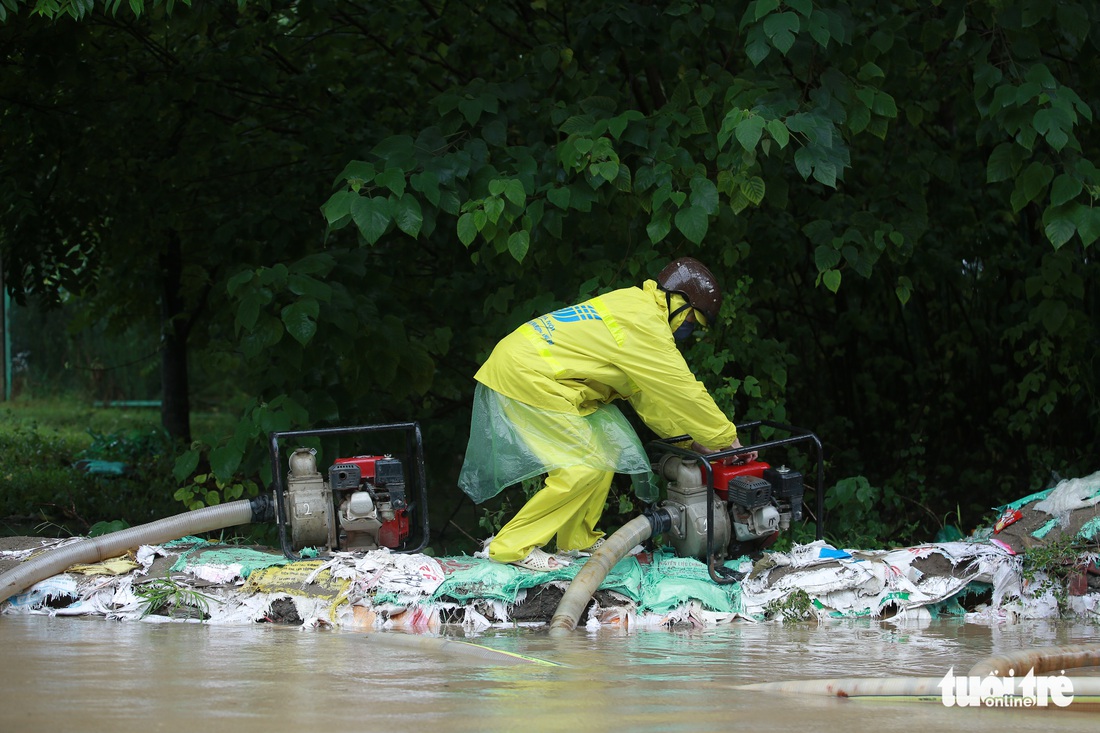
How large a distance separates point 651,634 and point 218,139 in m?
5.20

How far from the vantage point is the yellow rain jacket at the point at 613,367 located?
223 inches

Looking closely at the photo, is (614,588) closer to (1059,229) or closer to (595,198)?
(595,198)

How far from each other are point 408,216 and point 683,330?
1469 millimetres

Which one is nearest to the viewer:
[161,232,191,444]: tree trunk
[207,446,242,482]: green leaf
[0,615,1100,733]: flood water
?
[0,615,1100,733]: flood water

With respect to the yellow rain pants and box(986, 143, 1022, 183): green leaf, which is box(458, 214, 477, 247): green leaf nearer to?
the yellow rain pants

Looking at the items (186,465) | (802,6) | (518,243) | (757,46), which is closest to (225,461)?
(186,465)

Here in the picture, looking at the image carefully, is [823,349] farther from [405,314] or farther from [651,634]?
[651,634]

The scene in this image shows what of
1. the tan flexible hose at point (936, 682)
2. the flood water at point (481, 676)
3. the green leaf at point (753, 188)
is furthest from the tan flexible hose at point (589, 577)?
the green leaf at point (753, 188)

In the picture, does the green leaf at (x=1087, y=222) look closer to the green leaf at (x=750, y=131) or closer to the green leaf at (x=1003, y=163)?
the green leaf at (x=1003, y=163)

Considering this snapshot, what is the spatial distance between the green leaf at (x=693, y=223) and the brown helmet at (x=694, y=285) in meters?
0.15

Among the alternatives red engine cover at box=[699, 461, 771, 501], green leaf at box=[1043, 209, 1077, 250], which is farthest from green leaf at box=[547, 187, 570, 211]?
green leaf at box=[1043, 209, 1077, 250]

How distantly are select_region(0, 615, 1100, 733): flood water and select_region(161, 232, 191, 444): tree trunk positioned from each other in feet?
16.6

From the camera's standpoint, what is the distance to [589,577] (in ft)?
17.3

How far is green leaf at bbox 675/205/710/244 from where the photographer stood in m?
5.79
